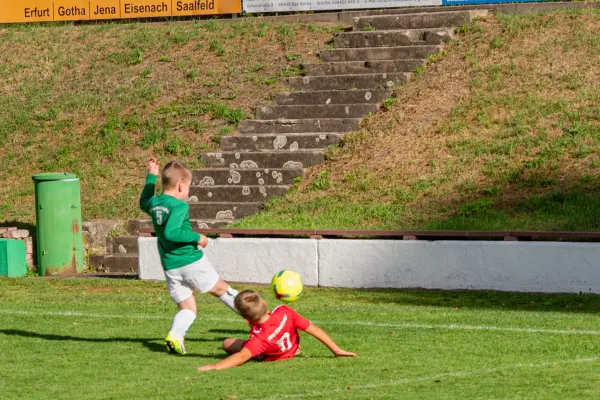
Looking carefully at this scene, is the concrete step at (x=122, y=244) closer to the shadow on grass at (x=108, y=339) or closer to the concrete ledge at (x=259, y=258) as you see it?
the concrete ledge at (x=259, y=258)

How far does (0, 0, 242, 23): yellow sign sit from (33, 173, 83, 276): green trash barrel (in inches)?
388

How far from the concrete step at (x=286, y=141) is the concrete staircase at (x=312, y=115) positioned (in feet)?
0.06

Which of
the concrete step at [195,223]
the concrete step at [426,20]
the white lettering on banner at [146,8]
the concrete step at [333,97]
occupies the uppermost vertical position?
the white lettering on banner at [146,8]

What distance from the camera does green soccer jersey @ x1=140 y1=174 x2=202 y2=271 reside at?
928 centimetres

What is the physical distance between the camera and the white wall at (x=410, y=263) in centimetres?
1373

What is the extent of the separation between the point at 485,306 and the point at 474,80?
27.0 ft

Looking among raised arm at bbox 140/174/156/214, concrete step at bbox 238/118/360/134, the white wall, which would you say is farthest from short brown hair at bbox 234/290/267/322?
concrete step at bbox 238/118/360/134

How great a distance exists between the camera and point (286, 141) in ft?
66.3

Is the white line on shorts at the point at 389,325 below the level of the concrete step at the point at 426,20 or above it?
below

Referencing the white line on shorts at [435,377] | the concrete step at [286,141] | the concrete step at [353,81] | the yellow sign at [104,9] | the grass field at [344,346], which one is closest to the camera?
the white line on shorts at [435,377]

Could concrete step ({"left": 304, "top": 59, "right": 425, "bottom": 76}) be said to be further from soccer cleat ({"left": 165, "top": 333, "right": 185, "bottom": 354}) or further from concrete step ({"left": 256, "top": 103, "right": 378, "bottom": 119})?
soccer cleat ({"left": 165, "top": 333, "right": 185, "bottom": 354})

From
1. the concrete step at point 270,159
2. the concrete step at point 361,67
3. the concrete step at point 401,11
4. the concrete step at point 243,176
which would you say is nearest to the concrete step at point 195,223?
the concrete step at point 243,176

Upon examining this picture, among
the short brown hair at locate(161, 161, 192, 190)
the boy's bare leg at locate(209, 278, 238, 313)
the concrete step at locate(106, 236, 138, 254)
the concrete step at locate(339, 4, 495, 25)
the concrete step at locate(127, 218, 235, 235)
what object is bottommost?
the concrete step at locate(106, 236, 138, 254)

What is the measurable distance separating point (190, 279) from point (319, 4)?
1677cm
